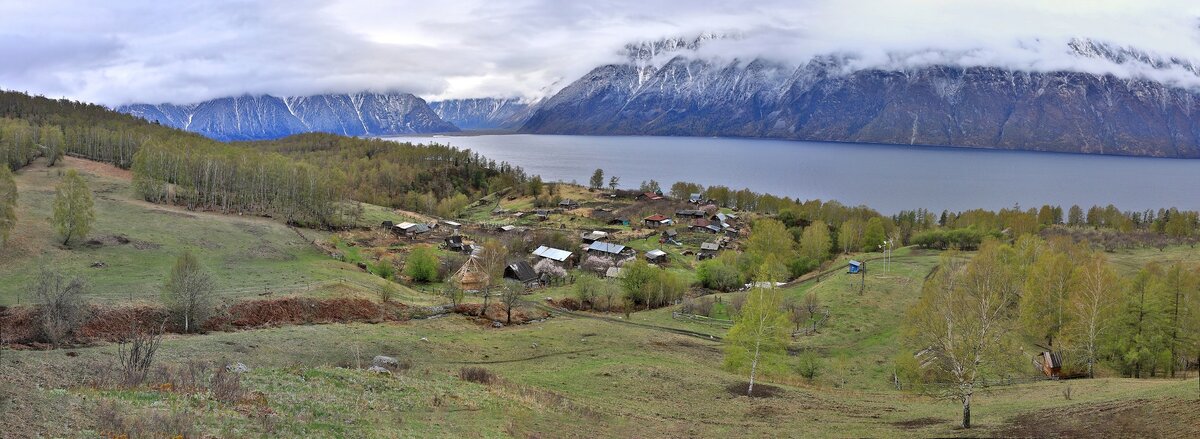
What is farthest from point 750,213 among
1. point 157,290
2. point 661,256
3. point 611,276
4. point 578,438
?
point 578,438

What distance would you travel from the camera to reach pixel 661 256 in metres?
104

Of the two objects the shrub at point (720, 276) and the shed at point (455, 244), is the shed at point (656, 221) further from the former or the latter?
the shrub at point (720, 276)

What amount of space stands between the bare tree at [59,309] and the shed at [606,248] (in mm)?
72131

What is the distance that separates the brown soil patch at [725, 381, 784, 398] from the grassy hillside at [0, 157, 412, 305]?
34.5 m

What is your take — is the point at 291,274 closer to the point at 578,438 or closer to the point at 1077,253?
the point at 578,438

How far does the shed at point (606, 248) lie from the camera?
104 meters

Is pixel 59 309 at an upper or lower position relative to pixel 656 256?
upper

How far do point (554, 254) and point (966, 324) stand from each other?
7325 centimetres

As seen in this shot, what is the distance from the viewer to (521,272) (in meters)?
85.9


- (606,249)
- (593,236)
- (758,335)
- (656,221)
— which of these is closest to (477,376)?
(758,335)

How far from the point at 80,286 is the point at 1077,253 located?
89442 mm

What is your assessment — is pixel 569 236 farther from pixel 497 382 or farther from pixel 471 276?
pixel 497 382

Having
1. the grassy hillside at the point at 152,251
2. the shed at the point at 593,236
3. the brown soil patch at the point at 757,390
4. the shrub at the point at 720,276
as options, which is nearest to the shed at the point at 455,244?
the grassy hillside at the point at 152,251

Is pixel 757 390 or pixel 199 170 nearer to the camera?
Result: pixel 757 390
